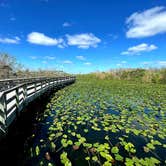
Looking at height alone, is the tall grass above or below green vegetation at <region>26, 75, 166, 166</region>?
above

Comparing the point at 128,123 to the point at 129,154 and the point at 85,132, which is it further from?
the point at 129,154

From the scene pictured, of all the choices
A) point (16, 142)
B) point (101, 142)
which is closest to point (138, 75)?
point (101, 142)

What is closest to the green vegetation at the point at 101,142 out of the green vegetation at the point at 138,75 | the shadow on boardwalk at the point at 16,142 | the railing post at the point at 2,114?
the shadow on boardwalk at the point at 16,142

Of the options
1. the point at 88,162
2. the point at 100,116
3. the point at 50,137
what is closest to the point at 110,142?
A: the point at 88,162

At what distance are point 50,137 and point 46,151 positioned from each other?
0.91 meters

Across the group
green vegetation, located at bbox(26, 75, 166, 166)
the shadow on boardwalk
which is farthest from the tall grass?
the shadow on boardwalk

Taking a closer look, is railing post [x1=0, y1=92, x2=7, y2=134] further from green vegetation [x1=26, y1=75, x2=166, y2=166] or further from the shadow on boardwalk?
green vegetation [x1=26, y1=75, x2=166, y2=166]

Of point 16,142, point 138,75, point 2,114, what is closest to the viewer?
point 2,114

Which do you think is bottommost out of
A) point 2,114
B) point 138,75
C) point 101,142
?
point 101,142

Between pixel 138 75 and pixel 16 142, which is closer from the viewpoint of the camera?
pixel 16 142

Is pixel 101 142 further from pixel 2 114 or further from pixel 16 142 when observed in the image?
pixel 2 114

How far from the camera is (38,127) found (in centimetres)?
636

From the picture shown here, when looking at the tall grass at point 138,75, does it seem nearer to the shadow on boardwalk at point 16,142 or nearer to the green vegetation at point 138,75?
the green vegetation at point 138,75

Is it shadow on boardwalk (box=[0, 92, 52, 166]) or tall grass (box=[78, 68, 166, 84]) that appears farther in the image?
tall grass (box=[78, 68, 166, 84])
